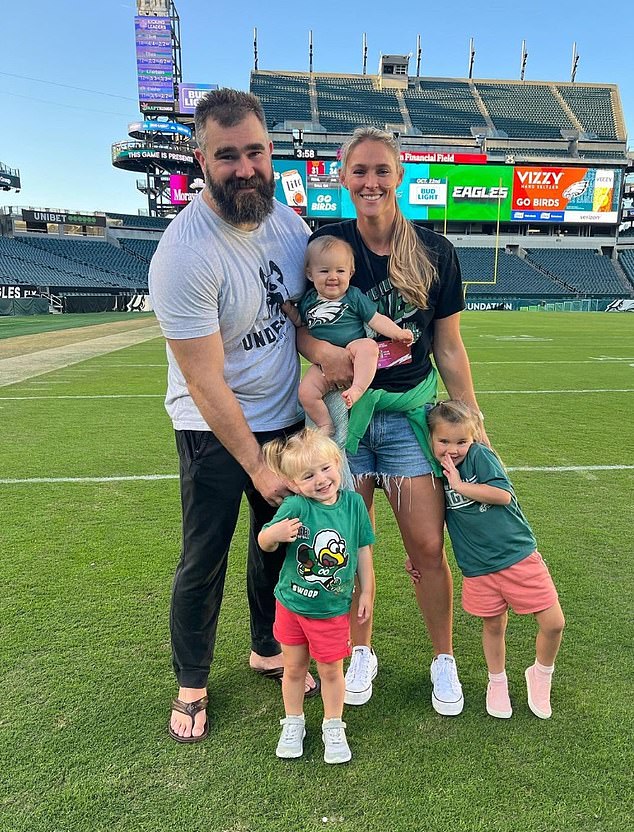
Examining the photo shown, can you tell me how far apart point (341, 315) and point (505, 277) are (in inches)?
1988

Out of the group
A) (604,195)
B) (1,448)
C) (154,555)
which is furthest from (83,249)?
(154,555)

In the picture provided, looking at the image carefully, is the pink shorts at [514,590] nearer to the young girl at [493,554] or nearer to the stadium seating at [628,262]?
the young girl at [493,554]

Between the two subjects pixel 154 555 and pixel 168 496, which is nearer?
pixel 154 555

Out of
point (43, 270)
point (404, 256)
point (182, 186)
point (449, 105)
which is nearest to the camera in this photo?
point (404, 256)

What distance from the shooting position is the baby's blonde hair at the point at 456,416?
2.21m

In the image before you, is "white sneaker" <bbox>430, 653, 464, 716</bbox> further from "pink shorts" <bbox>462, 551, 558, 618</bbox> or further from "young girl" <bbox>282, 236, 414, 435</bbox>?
"young girl" <bbox>282, 236, 414, 435</bbox>

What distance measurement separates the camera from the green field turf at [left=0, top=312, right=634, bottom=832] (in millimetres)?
1844

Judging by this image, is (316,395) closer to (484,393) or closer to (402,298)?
(402,298)

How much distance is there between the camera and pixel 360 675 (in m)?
2.41

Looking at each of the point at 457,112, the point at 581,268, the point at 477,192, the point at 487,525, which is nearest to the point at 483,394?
the point at 487,525

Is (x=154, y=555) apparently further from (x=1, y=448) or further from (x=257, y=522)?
(x=1, y=448)

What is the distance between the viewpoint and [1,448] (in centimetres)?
598

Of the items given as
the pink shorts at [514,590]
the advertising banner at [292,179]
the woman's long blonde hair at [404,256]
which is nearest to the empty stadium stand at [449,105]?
the advertising banner at [292,179]

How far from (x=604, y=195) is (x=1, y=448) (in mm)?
55032
